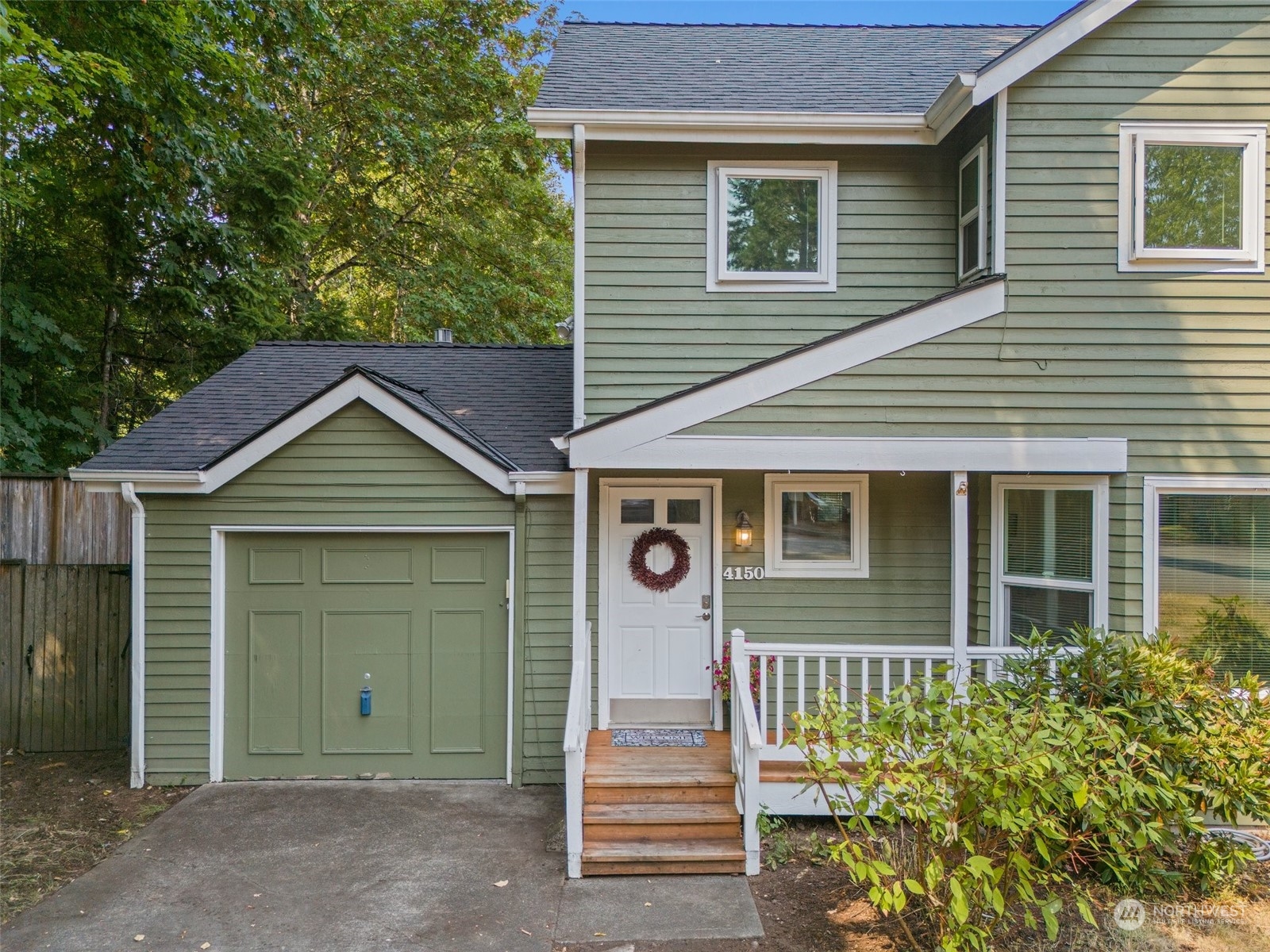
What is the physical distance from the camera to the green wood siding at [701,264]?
20.9ft

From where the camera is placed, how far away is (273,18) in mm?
9688

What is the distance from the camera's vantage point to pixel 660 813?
4906 millimetres

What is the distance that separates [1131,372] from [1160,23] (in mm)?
2560

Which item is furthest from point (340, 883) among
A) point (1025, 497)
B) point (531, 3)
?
point (531, 3)

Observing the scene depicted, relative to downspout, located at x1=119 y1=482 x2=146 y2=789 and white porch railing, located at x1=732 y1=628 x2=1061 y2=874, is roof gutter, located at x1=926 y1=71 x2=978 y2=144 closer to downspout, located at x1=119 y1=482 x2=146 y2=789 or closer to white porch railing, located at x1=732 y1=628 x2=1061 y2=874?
white porch railing, located at x1=732 y1=628 x2=1061 y2=874

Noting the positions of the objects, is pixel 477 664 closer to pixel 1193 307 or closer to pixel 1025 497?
pixel 1025 497

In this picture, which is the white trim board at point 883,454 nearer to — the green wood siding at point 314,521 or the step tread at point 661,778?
the green wood siding at point 314,521

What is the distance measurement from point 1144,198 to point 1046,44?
1.29 m

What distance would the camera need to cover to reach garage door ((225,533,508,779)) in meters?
6.20

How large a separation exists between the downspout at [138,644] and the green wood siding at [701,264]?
3.76 m

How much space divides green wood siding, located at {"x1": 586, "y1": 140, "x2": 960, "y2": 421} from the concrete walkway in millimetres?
3383

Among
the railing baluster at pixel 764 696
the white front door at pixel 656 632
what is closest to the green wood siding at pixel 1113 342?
the white front door at pixel 656 632

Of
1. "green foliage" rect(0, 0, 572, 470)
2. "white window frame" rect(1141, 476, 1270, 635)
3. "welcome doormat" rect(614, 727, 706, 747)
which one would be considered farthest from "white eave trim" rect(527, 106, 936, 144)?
"welcome doormat" rect(614, 727, 706, 747)

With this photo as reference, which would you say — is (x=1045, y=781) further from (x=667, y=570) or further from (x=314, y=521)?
(x=314, y=521)
